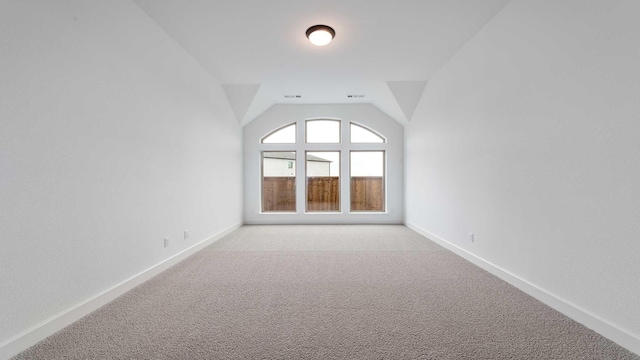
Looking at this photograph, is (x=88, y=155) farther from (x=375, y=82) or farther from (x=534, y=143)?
(x=375, y=82)

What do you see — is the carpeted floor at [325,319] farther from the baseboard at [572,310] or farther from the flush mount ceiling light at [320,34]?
the flush mount ceiling light at [320,34]

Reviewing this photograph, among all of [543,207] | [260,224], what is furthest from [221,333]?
[260,224]

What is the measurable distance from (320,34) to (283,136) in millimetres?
3181

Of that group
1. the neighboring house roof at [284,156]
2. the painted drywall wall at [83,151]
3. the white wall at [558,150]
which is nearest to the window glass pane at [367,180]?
the neighboring house roof at [284,156]

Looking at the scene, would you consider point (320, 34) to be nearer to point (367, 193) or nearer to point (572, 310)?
point (572, 310)

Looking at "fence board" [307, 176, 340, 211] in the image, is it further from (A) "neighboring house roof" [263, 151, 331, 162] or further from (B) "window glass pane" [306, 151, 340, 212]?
(A) "neighboring house roof" [263, 151, 331, 162]

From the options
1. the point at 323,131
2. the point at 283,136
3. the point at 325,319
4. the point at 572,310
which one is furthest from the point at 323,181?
the point at 572,310

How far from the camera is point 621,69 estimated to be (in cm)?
147

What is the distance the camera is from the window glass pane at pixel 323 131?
5688 millimetres

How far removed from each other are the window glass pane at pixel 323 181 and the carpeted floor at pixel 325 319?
2.91m

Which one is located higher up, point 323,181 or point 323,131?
point 323,131

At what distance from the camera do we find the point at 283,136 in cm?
568

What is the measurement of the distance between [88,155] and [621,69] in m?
3.65

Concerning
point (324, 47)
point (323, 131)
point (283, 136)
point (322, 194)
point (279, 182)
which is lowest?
point (322, 194)
